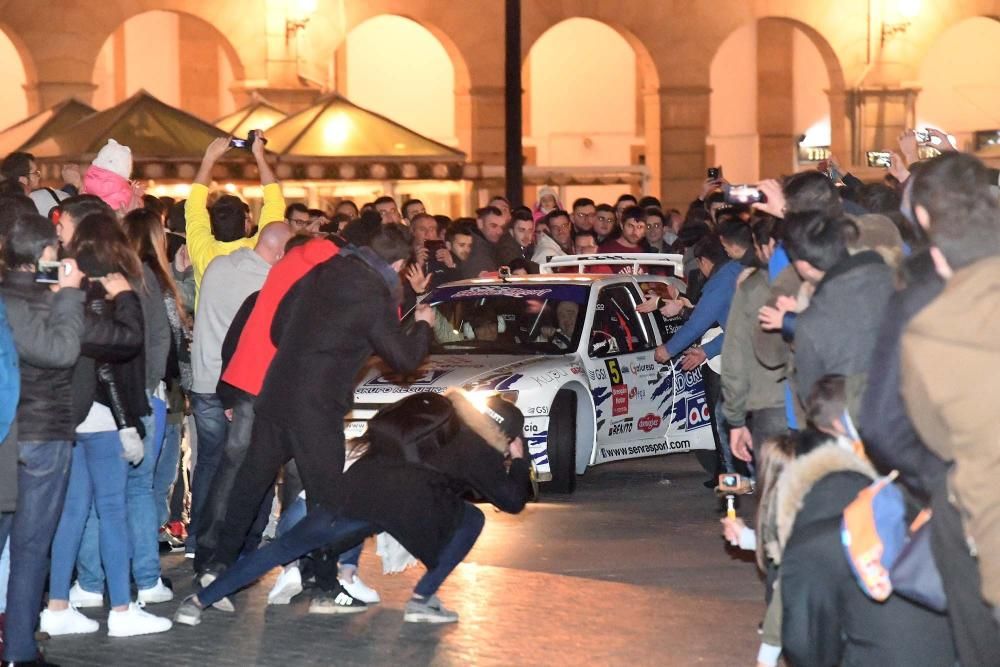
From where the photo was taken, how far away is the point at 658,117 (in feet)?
100

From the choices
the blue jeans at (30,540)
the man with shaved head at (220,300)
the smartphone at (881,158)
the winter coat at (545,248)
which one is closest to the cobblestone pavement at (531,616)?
the blue jeans at (30,540)

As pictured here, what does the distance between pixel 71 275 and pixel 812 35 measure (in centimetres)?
2595

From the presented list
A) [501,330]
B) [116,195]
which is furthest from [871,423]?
[501,330]

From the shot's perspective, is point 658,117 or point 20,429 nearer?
point 20,429

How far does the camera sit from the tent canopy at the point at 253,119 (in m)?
22.2

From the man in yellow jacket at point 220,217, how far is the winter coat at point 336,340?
6.37ft

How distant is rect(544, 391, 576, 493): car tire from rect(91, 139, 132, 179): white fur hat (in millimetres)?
3584

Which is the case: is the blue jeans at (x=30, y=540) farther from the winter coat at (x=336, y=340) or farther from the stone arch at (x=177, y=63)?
the stone arch at (x=177, y=63)

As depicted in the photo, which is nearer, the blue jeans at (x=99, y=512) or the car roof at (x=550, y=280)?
the blue jeans at (x=99, y=512)

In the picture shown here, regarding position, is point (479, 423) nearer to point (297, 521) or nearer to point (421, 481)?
point (421, 481)

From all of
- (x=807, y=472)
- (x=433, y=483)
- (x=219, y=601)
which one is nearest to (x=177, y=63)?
(x=219, y=601)

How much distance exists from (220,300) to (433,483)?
209 cm

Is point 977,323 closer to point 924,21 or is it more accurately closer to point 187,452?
point 187,452

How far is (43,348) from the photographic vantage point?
7.14 metres
